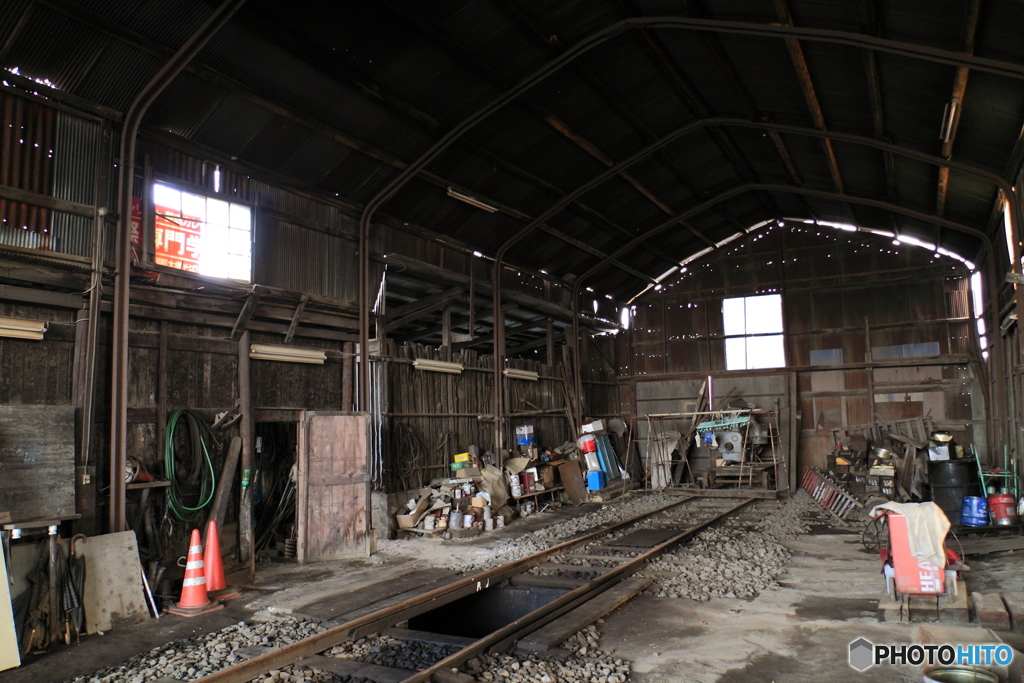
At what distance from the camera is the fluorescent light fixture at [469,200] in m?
12.8

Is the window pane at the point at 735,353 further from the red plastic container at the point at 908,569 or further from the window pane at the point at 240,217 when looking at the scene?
the window pane at the point at 240,217

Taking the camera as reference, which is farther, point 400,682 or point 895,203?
point 895,203

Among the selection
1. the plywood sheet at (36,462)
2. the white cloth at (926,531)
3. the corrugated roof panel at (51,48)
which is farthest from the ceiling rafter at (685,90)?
the plywood sheet at (36,462)

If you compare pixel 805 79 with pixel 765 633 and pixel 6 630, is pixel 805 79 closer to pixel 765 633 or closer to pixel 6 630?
pixel 765 633

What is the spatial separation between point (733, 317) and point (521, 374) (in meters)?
8.12

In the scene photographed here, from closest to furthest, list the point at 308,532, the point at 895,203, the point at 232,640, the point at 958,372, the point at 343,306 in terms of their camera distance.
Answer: the point at 232,640 < the point at 308,532 < the point at 343,306 < the point at 895,203 < the point at 958,372

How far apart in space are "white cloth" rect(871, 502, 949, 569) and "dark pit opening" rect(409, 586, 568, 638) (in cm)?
418

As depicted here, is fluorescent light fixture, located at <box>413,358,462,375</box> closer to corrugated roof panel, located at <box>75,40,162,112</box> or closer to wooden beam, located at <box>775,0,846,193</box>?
corrugated roof panel, located at <box>75,40,162,112</box>

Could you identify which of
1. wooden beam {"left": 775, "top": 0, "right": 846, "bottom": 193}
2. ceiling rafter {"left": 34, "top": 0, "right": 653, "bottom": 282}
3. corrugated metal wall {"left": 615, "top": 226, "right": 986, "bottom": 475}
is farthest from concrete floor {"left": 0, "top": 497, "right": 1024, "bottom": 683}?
corrugated metal wall {"left": 615, "top": 226, "right": 986, "bottom": 475}

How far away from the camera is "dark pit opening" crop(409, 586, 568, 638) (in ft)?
27.7

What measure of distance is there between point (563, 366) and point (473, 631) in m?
10.9

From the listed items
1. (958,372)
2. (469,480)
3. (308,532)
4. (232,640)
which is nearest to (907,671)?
(232,640)

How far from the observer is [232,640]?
6.17 meters

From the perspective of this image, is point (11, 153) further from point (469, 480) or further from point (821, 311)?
point (821, 311)
